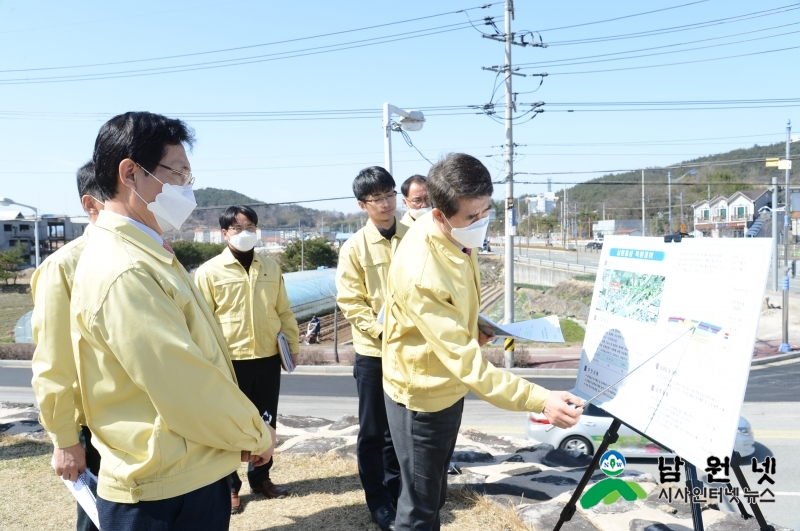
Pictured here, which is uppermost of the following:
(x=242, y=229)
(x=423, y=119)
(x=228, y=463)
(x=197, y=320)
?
(x=423, y=119)

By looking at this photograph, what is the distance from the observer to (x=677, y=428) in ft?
8.16

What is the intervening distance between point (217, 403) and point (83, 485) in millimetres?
809

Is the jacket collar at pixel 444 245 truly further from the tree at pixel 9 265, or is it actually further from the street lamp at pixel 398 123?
the tree at pixel 9 265

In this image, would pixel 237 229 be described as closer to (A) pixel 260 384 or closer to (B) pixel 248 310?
(B) pixel 248 310

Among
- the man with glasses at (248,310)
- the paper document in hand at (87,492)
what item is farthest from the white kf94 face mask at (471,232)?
the man with glasses at (248,310)

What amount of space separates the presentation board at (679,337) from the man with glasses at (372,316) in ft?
3.59

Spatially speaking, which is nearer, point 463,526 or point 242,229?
point 463,526

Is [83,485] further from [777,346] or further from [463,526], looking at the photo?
[777,346]

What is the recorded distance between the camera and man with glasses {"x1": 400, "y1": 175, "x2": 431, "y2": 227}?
409 centimetres

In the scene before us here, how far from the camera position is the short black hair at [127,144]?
178 centimetres

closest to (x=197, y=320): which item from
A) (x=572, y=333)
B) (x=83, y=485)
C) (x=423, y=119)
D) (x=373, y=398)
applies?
(x=83, y=485)

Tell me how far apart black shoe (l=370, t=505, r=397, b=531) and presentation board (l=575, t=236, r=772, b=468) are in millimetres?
1215

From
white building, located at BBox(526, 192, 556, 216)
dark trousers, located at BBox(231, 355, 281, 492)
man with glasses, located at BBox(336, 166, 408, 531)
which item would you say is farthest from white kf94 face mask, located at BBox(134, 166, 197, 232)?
white building, located at BBox(526, 192, 556, 216)

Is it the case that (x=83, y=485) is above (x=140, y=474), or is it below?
below
